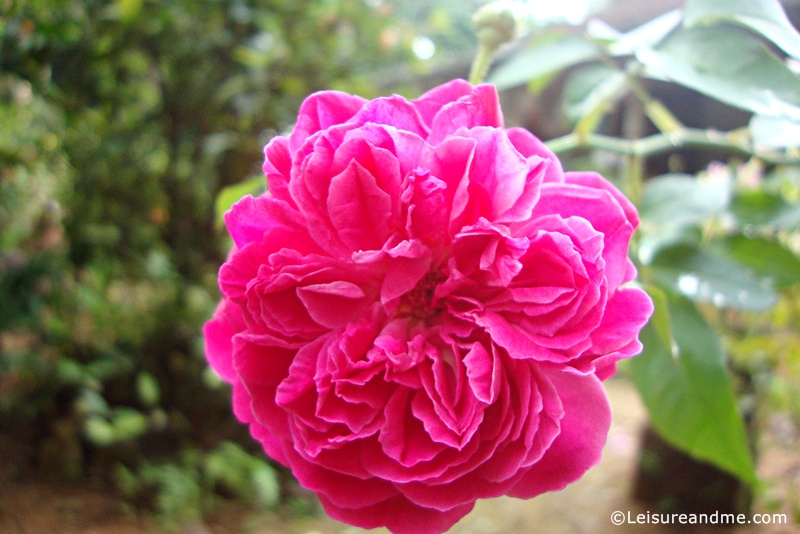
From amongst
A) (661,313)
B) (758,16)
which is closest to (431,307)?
(661,313)

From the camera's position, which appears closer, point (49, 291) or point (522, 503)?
point (49, 291)

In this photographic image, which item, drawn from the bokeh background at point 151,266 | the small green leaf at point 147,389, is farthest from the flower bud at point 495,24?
the small green leaf at point 147,389

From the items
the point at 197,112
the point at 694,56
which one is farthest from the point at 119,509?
the point at 694,56

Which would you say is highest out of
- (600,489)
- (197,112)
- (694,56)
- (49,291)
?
(694,56)

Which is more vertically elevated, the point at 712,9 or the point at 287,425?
the point at 712,9

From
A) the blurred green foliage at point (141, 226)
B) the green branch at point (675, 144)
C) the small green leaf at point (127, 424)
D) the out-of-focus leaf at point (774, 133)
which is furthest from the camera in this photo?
the small green leaf at point (127, 424)

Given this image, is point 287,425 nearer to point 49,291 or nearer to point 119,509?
point 49,291

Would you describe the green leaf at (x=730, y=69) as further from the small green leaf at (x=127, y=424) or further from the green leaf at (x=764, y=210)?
the small green leaf at (x=127, y=424)

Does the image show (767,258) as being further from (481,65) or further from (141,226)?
(141,226)
